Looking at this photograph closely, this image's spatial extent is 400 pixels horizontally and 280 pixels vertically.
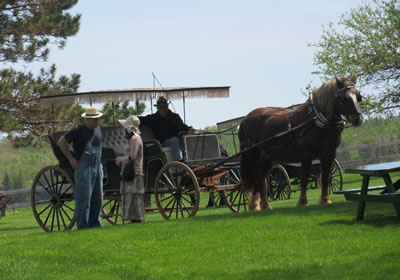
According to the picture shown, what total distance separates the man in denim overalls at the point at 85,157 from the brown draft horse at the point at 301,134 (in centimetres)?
296

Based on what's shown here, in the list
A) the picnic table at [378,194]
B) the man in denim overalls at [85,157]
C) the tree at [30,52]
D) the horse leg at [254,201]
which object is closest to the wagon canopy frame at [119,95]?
the man in denim overalls at [85,157]

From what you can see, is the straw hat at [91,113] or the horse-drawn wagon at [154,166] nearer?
the straw hat at [91,113]

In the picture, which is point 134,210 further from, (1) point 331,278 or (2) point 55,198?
(1) point 331,278

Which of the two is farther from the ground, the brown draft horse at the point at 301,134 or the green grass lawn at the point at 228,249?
the brown draft horse at the point at 301,134

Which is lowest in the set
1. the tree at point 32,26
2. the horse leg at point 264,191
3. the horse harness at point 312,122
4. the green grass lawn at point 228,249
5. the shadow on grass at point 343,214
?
the green grass lawn at point 228,249

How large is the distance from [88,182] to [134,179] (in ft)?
2.75

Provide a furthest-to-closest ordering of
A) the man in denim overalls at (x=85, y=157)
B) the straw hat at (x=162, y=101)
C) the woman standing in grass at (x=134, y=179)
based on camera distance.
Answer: the straw hat at (x=162, y=101) → the woman standing in grass at (x=134, y=179) → the man in denim overalls at (x=85, y=157)

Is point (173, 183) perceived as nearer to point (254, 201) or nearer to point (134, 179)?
point (134, 179)

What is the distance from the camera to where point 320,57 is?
37.2 metres

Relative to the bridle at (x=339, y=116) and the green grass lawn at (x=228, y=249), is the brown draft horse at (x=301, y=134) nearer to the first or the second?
the bridle at (x=339, y=116)

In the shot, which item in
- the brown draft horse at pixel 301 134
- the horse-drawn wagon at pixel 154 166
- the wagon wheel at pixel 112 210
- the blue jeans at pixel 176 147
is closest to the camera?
the brown draft horse at pixel 301 134

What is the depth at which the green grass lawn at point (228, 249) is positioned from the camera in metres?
7.91

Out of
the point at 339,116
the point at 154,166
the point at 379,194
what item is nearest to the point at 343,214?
the point at 379,194

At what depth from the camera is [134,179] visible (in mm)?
13172
